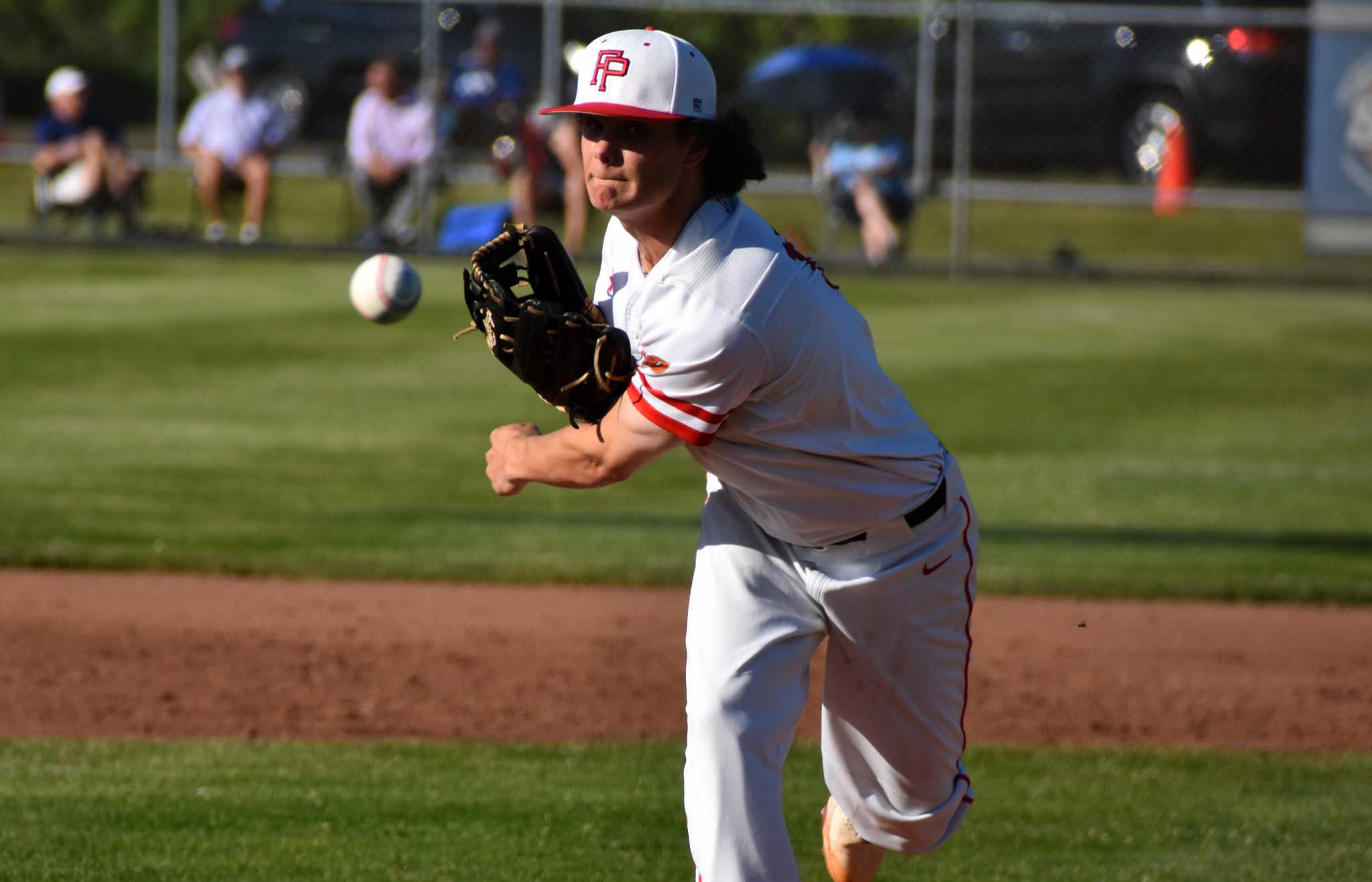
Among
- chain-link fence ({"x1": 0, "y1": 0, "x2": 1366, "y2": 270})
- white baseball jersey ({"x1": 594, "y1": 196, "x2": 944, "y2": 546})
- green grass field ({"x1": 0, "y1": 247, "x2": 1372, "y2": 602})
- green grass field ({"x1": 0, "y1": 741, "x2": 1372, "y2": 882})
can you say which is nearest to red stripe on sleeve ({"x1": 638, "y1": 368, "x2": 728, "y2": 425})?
white baseball jersey ({"x1": 594, "y1": 196, "x2": 944, "y2": 546})

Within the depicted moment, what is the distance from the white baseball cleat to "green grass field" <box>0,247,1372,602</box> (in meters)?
3.86

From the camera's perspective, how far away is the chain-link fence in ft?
55.7

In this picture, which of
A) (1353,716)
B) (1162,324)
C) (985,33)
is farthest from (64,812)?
(985,33)

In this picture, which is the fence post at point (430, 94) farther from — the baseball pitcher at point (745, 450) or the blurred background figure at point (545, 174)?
the baseball pitcher at point (745, 450)

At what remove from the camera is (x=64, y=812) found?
4895 millimetres

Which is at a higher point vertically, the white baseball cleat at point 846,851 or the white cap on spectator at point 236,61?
the white cap on spectator at point 236,61

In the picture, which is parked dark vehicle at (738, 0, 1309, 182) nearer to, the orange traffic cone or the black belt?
the orange traffic cone

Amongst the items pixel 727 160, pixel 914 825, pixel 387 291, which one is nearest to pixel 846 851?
pixel 914 825

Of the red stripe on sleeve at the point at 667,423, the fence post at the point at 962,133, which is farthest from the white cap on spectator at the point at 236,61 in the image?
the red stripe on sleeve at the point at 667,423

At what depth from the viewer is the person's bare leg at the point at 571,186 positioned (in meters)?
17.1

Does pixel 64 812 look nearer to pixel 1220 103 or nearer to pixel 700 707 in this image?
pixel 700 707

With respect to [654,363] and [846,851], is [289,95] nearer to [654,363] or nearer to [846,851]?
[846,851]

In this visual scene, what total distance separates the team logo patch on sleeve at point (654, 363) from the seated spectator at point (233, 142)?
13.9 metres

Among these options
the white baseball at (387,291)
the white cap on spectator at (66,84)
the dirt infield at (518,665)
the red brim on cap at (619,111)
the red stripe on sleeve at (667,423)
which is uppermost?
the white cap on spectator at (66,84)
